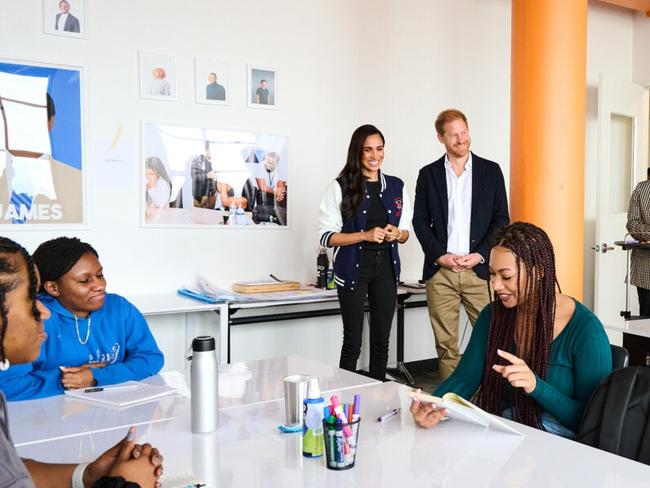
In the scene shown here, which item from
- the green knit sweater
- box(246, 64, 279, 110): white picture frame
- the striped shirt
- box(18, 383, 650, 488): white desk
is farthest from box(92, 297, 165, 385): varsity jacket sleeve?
the striped shirt

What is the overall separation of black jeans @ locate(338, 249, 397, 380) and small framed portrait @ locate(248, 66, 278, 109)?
1390 millimetres

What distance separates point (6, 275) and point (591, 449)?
1.19 metres

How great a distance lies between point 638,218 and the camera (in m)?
5.13

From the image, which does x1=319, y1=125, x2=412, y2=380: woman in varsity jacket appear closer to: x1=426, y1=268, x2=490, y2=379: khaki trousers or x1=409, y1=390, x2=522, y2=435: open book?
x1=426, y1=268, x2=490, y2=379: khaki trousers

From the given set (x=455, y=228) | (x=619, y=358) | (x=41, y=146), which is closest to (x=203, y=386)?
(x=619, y=358)

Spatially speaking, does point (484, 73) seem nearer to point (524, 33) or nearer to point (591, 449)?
point (524, 33)

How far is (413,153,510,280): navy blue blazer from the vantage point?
3.65m

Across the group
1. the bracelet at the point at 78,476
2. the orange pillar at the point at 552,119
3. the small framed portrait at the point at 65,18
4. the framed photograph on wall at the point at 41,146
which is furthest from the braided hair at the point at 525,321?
the small framed portrait at the point at 65,18

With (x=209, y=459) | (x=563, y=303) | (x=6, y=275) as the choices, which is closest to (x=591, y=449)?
(x=563, y=303)

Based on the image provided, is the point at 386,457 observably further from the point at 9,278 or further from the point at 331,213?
the point at 331,213

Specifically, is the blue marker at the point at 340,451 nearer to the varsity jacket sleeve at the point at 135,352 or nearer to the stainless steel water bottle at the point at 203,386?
the stainless steel water bottle at the point at 203,386

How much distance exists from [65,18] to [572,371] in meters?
3.26

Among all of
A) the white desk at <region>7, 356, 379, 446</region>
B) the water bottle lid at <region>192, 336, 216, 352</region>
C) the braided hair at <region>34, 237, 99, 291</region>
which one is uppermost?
the braided hair at <region>34, 237, 99, 291</region>

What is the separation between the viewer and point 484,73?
546 centimetres
